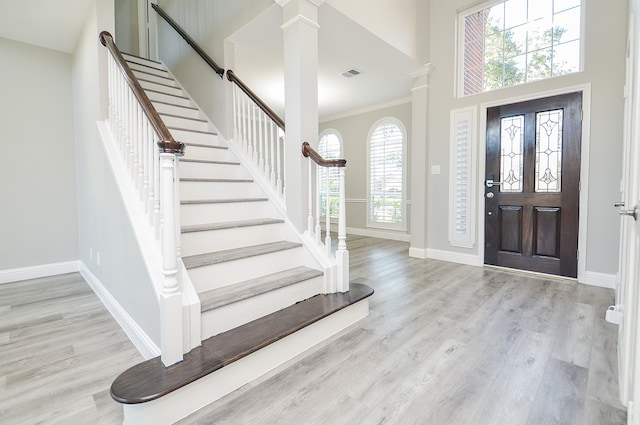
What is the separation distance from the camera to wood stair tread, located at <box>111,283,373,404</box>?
128cm

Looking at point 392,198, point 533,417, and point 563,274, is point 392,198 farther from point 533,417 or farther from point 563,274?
point 533,417

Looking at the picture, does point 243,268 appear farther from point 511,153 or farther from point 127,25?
point 127,25

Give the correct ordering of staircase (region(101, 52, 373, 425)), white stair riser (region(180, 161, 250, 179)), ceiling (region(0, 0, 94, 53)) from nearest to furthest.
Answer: staircase (region(101, 52, 373, 425)), ceiling (region(0, 0, 94, 53)), white stair riser (region(180, 161, 250, 179))

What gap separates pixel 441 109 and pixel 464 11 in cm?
122

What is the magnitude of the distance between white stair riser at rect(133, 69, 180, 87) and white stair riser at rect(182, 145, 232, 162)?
157 centimetres

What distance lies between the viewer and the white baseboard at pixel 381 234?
561 cm

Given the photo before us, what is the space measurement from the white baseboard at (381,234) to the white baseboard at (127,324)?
4534 millimetres

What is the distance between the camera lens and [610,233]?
114 inches

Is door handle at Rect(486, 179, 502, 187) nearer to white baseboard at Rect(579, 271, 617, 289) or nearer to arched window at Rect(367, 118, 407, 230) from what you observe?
white baseboard at Rect(579, 271, 617, 289)

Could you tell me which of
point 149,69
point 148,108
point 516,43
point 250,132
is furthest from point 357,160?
point 148,108

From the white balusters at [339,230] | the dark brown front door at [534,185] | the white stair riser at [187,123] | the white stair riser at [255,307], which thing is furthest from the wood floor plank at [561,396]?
the white stair riser at [187,123]

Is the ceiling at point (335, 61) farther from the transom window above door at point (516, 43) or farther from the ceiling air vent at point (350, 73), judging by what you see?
the transom window above door at point (516, 43)

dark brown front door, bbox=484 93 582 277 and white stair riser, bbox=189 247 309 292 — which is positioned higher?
dark brown front door, bbox=484 93 582 277

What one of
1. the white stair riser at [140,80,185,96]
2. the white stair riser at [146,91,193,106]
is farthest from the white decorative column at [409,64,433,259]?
the white stair riser at [140,80,185,96]
